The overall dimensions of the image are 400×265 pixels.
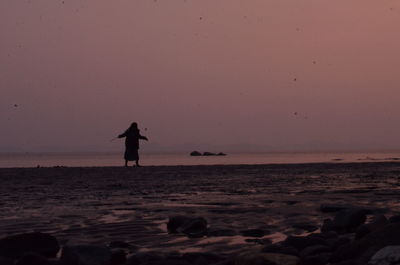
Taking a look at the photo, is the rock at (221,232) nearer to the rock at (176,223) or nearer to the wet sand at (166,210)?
the wet sand at (166,210)

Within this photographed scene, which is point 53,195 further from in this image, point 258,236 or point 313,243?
point 313,243

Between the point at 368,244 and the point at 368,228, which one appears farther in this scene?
the point at 368,228

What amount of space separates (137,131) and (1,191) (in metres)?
14.6

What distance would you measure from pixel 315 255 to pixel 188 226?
2188 millimetres

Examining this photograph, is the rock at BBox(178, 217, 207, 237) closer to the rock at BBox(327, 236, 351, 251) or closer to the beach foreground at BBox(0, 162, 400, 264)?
the beach foreground at BBox(0, 162, 400, 264)

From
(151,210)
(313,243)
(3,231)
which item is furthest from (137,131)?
(313,243)

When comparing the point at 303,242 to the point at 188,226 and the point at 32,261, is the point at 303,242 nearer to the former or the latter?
the point at 188,226

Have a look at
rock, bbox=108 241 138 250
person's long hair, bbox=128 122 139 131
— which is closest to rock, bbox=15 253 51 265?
rock, bbox=108 241 138 250

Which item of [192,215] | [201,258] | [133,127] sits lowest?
[201,258]

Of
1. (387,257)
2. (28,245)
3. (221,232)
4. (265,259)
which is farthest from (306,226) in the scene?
(28,245)

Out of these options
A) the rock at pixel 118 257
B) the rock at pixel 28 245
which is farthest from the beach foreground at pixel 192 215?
the rock at pixel 28 245

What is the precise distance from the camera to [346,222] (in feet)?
21.6

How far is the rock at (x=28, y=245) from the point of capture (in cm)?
509

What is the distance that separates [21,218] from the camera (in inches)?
305
